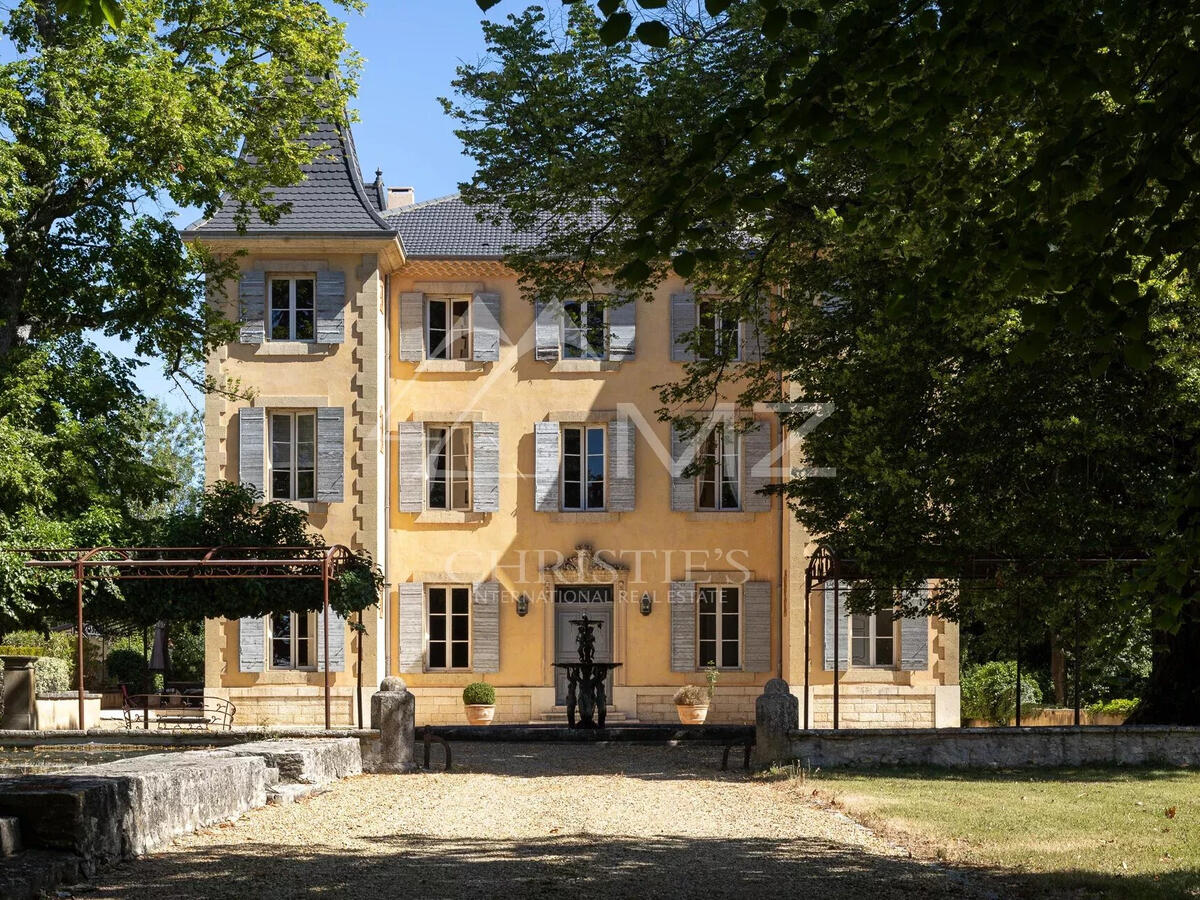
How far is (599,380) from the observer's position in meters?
23.6

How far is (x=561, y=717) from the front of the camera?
22.9 metres

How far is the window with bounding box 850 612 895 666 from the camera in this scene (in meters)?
22.9

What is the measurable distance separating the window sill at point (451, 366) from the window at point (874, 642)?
744 centimetres

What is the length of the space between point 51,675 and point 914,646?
14771 millimetres

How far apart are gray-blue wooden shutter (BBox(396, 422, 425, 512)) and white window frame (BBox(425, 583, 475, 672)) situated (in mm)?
1413

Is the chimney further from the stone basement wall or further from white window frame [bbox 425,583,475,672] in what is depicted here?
the stone basement wall

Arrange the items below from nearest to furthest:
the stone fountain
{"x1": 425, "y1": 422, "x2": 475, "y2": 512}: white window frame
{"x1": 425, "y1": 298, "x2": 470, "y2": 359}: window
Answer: the stone fountain, {"x1": 425, "y1": 422, "x2": 475, "y2": 512}: white window frame, {"x1": 425, "y1": 298, "x2": 470, "y2": 359}: window

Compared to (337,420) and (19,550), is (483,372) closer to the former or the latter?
(337,420)

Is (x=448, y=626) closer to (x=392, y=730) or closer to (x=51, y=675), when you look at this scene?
(x=51, y=675)

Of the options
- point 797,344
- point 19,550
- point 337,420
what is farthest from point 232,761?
point 337,420

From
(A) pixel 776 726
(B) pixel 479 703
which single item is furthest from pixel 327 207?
(A) pixel 776 726

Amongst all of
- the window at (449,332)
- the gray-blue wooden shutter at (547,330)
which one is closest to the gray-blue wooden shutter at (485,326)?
the window at (449,332)

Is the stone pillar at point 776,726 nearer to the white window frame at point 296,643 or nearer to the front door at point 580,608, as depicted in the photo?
the front door at point 580,608

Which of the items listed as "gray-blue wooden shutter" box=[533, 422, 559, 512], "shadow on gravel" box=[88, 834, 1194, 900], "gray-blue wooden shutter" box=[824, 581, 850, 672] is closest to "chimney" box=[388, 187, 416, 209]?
"gray-blue wooden shutter" box=[533, 422, 559, 512]
